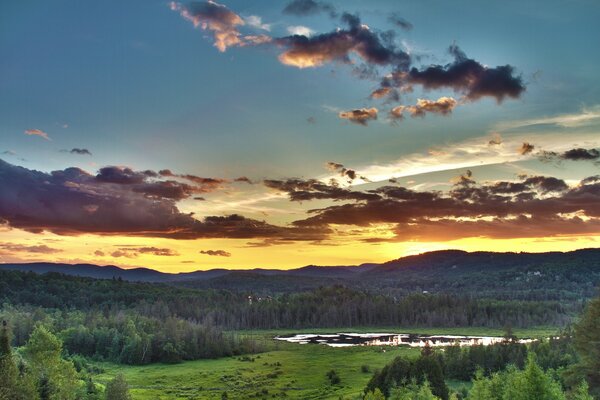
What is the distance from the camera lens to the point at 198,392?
117 m

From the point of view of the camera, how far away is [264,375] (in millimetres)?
140000

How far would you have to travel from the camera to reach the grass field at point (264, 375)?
114m

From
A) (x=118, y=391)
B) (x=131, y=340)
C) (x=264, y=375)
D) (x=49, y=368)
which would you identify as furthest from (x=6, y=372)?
(x=131, y=340)

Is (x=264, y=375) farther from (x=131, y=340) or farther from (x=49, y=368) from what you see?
(x=49, y=368)

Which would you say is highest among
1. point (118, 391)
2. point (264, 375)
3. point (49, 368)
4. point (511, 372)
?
point (511, 372)

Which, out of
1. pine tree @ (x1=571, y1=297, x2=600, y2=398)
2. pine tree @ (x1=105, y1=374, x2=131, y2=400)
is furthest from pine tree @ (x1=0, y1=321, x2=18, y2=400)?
pine tree @ (x1=571, y1=297, x2=600, y2=398)

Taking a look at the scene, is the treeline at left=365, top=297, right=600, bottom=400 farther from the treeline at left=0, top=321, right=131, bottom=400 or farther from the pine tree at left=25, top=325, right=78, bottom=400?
the pine tree at left=25, top=325, right=78, bottom=400

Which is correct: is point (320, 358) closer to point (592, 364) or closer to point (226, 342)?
point (226, 342)

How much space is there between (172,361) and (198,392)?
64.5 metres

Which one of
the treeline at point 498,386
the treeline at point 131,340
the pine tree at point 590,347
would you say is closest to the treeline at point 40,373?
the treeline at point 498,386

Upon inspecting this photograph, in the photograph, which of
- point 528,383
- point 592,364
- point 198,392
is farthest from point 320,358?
point 528,383

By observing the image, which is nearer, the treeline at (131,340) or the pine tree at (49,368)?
the pine tree at (49,368)

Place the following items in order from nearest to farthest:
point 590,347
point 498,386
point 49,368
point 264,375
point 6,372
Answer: point 498,386, point 6,372, point 590,347, point 49,368, point 264,375

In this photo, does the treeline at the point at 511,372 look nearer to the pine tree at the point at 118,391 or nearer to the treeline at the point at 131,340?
the pine tree at the point at 118,391
